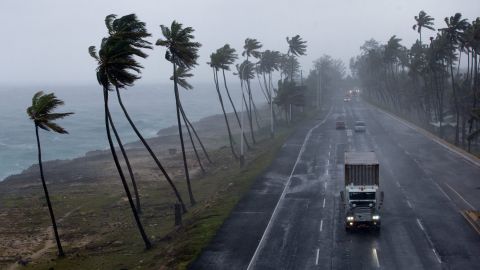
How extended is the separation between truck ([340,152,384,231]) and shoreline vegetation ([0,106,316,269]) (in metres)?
9.22

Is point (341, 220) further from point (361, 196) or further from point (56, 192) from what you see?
point (56, 192)

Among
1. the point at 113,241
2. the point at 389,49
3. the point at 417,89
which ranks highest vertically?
the point at 389,49

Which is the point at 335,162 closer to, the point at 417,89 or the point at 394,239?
the point at 394,239

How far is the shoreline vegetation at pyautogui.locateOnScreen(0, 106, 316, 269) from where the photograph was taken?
36.4m

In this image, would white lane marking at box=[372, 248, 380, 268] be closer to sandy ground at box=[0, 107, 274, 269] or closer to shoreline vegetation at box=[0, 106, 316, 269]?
shoreline vegetation at box=[0, 106, 316, 269]

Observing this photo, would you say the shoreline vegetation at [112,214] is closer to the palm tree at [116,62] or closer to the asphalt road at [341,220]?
the asphalt road at [341,220]

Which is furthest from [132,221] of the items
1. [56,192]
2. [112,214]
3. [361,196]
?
[361,196]

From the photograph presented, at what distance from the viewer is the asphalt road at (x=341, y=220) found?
102 ft

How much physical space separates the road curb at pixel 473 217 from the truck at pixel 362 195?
632 centimetres

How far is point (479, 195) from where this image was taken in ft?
148

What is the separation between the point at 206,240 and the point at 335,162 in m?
30.4

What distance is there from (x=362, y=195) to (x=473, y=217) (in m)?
8.41

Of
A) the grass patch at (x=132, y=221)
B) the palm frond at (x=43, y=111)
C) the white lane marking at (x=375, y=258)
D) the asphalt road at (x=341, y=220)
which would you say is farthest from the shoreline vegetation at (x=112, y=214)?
the white lane marking at (x=375, y=258)

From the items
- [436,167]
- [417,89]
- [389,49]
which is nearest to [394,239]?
[436,167]
